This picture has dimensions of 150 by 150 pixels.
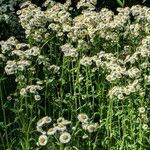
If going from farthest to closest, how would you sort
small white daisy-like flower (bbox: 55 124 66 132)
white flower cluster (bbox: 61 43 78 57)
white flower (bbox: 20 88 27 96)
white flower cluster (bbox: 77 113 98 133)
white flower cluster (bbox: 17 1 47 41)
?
white flower cluster (bbox: 17 1 47 41), white flower cluster (bbox: 61 43 78 57), white flower (bbox: 20 88 27 96), white flower cluster (bbox: 77 113 98 133), small white daisy-like flower (bbox: 55 124 66 132)

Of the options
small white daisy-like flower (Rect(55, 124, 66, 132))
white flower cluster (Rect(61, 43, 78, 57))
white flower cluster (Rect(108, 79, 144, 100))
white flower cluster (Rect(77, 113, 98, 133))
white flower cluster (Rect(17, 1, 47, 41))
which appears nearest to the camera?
small white daisy-like flower (Rect(55, 124, 66, 132))

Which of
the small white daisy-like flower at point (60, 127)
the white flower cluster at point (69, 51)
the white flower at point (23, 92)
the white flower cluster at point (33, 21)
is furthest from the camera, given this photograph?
the white flower cluster at point (33, 21)

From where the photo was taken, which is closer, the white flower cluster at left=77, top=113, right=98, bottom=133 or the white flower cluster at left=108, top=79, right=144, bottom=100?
the white flower cluster at left=77, top=113, right=98, bottom=133

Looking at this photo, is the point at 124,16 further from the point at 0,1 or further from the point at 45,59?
the point at 0,1

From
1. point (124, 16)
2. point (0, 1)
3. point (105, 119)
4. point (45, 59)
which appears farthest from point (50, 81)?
point (0, 1)

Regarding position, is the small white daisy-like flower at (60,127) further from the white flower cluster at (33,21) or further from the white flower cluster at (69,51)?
the white flower cluster at (33,21)

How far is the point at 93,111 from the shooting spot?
4.71 m

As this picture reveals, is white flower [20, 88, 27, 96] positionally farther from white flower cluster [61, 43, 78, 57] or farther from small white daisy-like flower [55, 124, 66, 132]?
small white daisy-like flower [55, 124, 66, 132]

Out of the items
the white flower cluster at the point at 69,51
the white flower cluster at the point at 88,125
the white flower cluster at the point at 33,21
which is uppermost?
the white flower cluster at the point at 33,21

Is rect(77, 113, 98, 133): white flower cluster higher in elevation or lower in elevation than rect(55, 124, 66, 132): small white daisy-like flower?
lower

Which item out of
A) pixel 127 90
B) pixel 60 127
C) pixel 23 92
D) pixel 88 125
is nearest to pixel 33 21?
pixel 23 92

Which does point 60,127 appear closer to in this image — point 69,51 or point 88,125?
point 88,125

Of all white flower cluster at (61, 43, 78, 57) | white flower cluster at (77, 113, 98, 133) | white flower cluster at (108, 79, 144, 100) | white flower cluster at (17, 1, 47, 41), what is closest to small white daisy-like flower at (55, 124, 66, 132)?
white flower cluster at (77, 113, 98, 133)

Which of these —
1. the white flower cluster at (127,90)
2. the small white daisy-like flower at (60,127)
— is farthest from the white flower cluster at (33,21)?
the small white daisy-like flower at (60,127)
